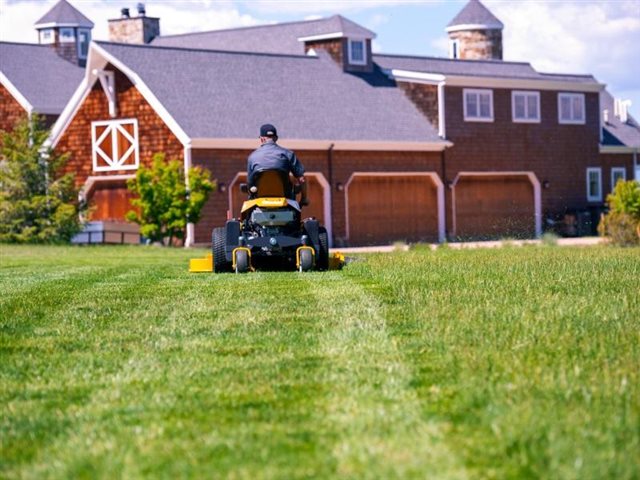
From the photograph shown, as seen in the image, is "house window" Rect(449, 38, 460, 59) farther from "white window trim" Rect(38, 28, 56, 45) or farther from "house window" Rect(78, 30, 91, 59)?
"white window trim" Rect(38, 28, 56, 45)

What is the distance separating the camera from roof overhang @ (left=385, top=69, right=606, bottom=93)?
1925 inches

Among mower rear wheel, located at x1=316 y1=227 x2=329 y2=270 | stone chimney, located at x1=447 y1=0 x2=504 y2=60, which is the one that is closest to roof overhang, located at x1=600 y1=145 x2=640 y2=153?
stone chimney, located at x1=447 y1=0 x2=504 y2=60

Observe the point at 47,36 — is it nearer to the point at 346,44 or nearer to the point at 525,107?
the point at 346,44

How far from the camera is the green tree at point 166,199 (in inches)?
1535

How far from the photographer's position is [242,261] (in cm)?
1756

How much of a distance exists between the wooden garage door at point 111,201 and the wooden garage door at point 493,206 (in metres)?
11.7

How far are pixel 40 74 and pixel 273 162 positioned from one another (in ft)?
122

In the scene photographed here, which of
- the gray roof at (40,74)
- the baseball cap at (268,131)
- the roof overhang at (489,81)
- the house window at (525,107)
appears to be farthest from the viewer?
the gray roof at (40,74)

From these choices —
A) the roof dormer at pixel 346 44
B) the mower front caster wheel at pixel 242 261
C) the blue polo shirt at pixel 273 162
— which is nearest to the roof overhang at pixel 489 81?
the roof dormer at pixel 346 44

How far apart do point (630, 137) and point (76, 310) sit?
158 feet

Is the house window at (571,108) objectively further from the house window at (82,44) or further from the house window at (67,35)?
the house window at (67,35)

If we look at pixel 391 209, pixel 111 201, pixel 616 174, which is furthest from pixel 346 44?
pixel 616 174

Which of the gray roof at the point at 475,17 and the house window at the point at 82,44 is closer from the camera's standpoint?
the house window at the point at 82,44

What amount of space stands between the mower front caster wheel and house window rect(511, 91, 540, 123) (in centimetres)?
3448
